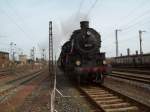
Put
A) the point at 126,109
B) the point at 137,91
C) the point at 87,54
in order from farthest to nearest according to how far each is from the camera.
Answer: the point at 87,54 < the point at 137,91 < the point at 126,109

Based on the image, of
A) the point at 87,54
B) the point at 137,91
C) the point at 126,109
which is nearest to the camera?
the point at 126,109

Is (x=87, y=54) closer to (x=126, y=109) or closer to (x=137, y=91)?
(x=137, y=91)

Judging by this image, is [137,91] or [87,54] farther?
[87,54]

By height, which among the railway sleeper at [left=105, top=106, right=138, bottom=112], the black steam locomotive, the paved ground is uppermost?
the black steam locomotive

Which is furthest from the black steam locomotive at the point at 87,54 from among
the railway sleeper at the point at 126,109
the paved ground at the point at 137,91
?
the railway sleeper at the point at 126,109

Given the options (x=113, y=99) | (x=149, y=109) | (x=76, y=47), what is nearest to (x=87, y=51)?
(x=76, y=47)

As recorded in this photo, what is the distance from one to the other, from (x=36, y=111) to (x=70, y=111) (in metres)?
1.38

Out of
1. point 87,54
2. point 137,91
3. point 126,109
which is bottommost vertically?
point 126,109

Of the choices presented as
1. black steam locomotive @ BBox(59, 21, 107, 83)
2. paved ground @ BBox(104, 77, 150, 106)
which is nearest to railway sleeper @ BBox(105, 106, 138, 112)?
paved ground @ BBox(104, 77, 150, 106)

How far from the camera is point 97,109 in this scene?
367 inches

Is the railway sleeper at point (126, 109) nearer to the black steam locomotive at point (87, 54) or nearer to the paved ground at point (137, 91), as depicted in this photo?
the paved ground at point (137, 91)

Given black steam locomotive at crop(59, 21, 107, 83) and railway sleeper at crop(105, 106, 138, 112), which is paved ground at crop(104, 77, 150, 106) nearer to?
railway sleeper at crop(105, 106, 138, 112)

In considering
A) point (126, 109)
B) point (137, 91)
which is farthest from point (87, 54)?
point (126, 109)

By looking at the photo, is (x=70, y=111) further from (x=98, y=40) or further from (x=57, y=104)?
(x=98, y=40)
